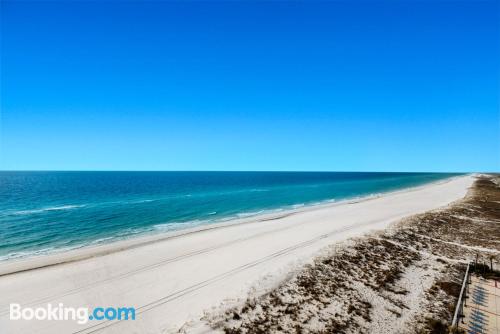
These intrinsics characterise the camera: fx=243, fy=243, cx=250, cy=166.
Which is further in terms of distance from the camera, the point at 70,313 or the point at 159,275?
the point at 159,275

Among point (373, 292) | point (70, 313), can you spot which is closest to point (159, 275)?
point (70, 313)

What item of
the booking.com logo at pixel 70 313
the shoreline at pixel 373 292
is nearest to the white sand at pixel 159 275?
the booking.com logo at pixel 70 313

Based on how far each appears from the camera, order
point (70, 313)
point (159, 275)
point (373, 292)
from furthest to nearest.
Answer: point (159, 275) → point (373, 292) → point (70, 313)

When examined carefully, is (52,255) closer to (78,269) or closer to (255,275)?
(78,269)

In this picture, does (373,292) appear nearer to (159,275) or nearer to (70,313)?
(159,275)

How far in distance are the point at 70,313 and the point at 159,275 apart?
480cm

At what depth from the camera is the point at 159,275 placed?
50.6ft

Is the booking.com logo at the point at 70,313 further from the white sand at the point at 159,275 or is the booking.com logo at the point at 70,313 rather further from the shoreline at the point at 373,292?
the shoreline at the point at 373,292

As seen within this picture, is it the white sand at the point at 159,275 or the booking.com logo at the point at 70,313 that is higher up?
the white sand at the point at 159,275

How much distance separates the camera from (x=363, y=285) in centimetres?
1398

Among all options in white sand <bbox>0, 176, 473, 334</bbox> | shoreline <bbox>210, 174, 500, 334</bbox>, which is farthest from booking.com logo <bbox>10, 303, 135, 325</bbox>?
shoreline <bbox>210, 174, 500, 334</bbox>

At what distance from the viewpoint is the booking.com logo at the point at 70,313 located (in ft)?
36.5

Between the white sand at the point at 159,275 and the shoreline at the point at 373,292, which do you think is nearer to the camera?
the shoreline at the point at 373,292

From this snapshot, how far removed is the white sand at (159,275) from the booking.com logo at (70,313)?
305mm
